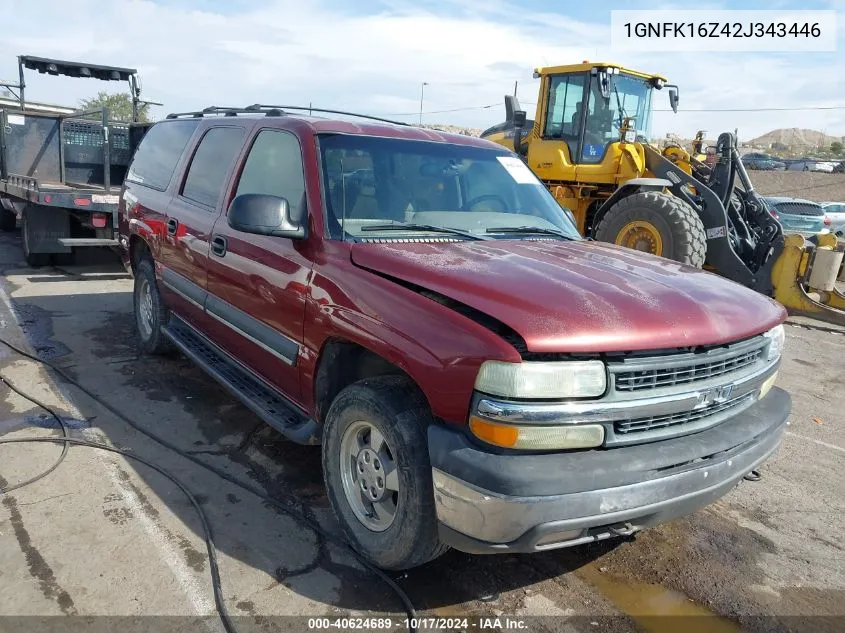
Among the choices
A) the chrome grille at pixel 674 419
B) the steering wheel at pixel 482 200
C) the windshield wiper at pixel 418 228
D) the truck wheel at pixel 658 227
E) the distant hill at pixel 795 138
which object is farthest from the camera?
the distant hill at pixel 795 138

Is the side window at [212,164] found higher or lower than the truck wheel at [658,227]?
higher

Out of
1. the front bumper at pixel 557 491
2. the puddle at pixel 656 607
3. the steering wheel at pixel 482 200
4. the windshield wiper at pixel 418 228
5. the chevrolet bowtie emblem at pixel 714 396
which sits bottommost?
the puddle at pixel 656 607

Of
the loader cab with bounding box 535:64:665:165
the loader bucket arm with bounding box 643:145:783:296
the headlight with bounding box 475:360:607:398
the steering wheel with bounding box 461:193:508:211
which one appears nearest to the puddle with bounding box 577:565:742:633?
the headlight with bounding box 475:360:607:398

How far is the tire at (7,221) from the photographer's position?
41.2ft

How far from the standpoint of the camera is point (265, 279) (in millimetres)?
3707

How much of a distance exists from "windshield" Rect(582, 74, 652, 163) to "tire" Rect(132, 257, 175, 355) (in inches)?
271

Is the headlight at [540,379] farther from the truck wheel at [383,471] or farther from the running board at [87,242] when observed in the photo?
the running board at [87,242]

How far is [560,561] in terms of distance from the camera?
3.23 metres

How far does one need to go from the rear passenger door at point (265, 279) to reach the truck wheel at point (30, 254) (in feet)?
20.7

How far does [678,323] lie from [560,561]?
136 cm

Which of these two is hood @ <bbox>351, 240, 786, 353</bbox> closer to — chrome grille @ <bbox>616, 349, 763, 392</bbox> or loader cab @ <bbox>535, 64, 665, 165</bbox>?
chrome grille @ <bbox>616, 349, 763, 392</bbox>

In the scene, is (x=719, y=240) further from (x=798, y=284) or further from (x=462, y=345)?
(x=462, y=345)

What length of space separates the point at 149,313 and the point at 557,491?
15.1 feet

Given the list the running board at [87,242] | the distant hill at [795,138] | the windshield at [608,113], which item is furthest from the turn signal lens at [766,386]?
the distant hill at [795,138]
